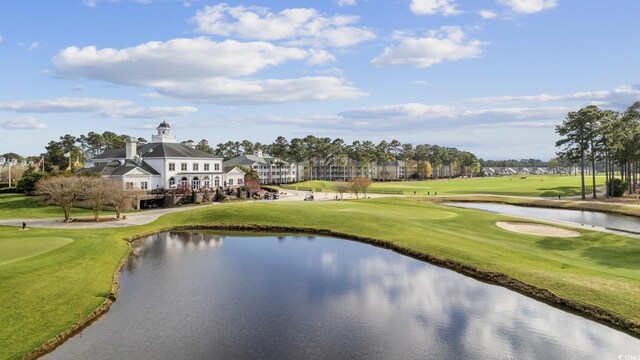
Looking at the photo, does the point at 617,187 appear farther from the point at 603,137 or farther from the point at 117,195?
the point at 117,195

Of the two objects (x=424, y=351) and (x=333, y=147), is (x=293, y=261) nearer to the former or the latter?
(x=424, y=351)

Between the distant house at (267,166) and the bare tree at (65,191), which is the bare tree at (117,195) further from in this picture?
the distant house at (267,166)

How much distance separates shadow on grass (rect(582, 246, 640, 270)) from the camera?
33.1 meters

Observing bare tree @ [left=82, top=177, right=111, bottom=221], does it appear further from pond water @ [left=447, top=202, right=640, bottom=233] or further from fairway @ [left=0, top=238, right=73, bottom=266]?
pond water @ [left=447, top=202, right=640, bottom=233]

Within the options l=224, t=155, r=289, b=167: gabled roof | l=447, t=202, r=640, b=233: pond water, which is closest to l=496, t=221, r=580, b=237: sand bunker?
l=447, t=202, r=640, b=233: pond water

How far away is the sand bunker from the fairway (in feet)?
151

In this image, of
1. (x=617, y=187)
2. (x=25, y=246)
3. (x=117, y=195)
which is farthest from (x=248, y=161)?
(x=25, y=246)

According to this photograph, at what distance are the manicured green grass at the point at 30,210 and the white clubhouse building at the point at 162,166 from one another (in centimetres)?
1218

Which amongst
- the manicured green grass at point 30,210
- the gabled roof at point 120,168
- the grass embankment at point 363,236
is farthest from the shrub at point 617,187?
the manicured green grass at point 30,210

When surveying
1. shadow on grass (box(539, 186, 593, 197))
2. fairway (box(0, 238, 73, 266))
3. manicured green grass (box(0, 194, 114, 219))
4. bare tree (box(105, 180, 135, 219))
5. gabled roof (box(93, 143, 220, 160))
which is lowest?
shadow on grass (box(539, 186, 593, 197))

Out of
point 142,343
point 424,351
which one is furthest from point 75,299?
point 424,351

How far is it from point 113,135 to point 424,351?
165 metres

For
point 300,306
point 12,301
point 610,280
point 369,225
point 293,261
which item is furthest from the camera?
point 369,225

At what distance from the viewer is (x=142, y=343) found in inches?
789
